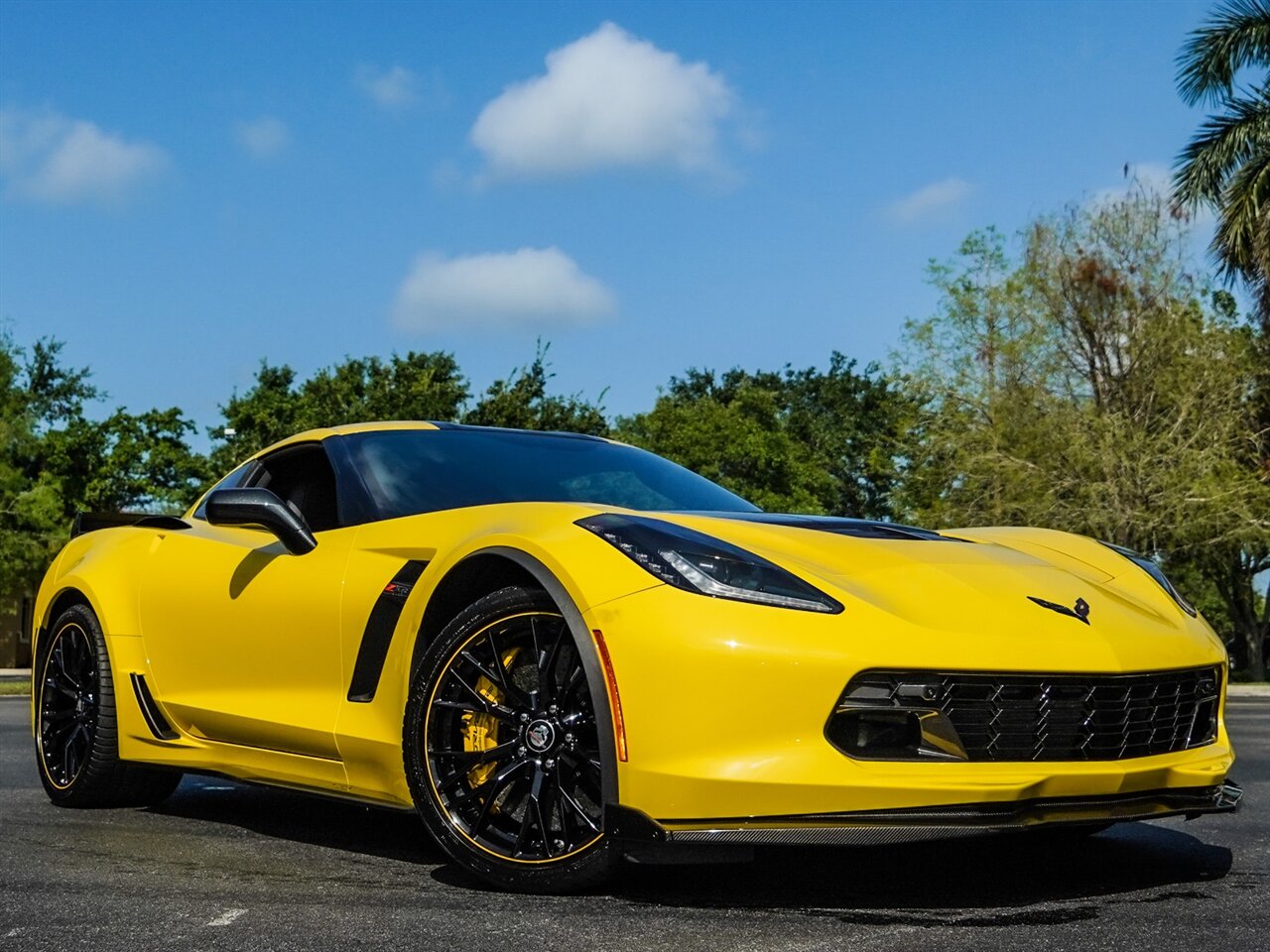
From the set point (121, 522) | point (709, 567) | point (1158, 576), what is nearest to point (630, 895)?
point (709, 567)

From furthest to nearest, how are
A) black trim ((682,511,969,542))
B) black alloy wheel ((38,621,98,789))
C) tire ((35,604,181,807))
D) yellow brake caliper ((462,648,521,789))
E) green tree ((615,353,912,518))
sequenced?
green tree ((615,353,912,518)) < black alloy wheel ((38,621,98,789)) < tire ((35,604,181,807)) < black trim ((682,511,969,542)) < yellow brake caliper ((462,648,521,789))

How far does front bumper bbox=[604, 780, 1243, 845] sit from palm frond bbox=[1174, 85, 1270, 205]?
81.7 feet

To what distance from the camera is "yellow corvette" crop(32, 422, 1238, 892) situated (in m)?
3.59

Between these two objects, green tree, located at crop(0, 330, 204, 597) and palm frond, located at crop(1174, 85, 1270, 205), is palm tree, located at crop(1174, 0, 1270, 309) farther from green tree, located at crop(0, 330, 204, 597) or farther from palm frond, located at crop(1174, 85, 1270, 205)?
green tree, located at crop(0, 330, 204, 597)

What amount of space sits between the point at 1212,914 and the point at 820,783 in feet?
3.24

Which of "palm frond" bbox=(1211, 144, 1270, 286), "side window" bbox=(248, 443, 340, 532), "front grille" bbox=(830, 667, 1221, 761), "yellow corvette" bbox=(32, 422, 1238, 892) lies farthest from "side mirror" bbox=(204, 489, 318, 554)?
"palm frond" bbox=(1211, 144, 1270, 286)

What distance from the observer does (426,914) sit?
11.8 feet

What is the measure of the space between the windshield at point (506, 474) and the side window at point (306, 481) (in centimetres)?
18

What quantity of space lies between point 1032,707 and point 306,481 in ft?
9.36

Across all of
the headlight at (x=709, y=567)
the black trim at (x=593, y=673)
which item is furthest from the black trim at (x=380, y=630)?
the headlight at (x=709, y=567)

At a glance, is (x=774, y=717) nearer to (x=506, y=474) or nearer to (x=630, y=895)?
(x=630, y=895)

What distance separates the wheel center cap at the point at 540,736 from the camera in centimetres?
389

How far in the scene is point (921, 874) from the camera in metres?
4.27

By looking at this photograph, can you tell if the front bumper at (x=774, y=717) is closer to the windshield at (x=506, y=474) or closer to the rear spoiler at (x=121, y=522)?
the windshield at (x=506, y=474)
